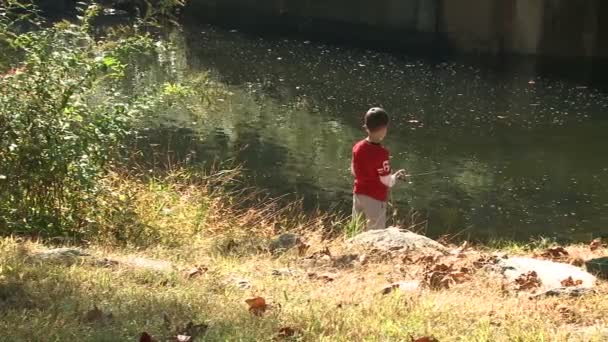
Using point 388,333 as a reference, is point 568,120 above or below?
below

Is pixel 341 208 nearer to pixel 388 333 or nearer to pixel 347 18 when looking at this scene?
pixel 388 333

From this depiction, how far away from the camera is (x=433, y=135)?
14297 millimetres

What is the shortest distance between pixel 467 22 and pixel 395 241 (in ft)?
70.2

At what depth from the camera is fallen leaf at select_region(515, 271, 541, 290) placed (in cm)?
461

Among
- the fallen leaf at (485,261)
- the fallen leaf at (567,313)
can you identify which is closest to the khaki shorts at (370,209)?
the fallen leaf at (485,261)

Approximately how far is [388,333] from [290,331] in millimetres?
399

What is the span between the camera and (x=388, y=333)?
139 inches

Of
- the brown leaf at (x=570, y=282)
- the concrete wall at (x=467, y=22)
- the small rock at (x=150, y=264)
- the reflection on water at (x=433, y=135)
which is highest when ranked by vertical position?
the small rock at (x=150, y=264)

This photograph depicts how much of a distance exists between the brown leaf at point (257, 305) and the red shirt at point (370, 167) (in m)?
2.88

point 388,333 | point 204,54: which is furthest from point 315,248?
point 204,54

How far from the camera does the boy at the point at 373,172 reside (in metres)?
6.49

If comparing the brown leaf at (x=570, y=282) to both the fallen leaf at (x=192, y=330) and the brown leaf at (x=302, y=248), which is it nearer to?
the brown leaf at (x=302, y=248)

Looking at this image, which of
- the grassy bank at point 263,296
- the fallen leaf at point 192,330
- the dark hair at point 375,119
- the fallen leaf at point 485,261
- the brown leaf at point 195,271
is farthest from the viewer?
the dark hair at point 375,119

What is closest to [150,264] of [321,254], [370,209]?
[321,254]
